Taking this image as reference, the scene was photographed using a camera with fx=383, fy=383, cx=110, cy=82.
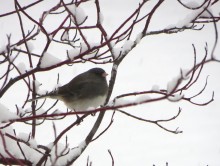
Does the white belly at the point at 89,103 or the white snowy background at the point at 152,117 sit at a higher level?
the white snowy background at the point at 152,117

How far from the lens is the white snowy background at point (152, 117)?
17.9ft

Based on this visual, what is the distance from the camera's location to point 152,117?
21.9 feet

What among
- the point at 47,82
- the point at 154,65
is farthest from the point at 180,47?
the point at 47,82

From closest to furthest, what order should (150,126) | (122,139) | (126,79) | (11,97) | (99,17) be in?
(99,17) < (122,139) < (150,126) < (11,97) < (126,79)

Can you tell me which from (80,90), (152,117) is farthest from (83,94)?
(152,117)

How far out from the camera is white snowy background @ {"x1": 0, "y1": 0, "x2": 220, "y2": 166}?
5449mm

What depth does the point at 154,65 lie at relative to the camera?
950 cm

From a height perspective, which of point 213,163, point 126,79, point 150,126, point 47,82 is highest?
point 126,79

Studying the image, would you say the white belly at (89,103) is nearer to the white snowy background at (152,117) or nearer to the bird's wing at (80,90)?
the bird's wing at (80,90)

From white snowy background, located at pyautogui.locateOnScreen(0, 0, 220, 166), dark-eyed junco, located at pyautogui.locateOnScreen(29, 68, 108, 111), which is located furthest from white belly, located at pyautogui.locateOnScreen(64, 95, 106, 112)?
white snowy background, located at pyautogui.locateOnScreen(0, 0, 220, 166)

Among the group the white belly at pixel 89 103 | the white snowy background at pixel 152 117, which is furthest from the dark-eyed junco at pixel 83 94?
the white snowy background at pixel 152 117

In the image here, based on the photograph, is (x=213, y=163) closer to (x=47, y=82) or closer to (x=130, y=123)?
(x=130, y=123)

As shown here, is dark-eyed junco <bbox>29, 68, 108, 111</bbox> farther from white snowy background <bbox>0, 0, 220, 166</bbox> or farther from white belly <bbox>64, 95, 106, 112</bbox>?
white snowy background <bbox>0, 0, 220, 166</bbox>

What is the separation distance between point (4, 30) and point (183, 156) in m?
6.46
